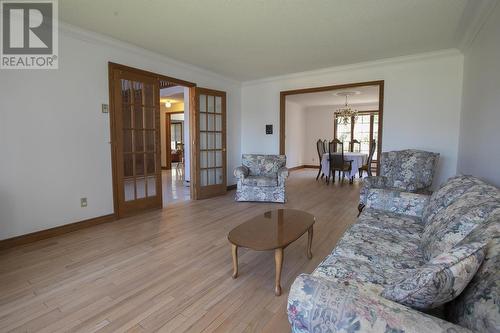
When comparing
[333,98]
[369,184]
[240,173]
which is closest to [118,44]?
[240,173]

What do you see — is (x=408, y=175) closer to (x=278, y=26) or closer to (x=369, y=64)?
(x=369, y=64)

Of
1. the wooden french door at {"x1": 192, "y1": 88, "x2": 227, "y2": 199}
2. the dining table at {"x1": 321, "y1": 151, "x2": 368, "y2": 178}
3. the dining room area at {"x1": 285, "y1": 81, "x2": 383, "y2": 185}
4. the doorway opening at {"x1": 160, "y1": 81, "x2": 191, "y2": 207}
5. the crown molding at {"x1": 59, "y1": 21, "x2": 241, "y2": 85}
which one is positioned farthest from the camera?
the dining room area at {"x1": 285, "y1": 81, "x2": 383, "y2": 185}

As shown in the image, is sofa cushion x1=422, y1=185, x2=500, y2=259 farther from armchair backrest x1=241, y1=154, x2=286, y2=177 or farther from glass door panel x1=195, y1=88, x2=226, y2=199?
glass door panel x1=195, y1=88, x2=226, y2=199

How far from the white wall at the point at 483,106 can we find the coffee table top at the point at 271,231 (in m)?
1.72

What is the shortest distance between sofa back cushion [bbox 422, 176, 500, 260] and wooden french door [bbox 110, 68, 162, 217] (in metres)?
3.76

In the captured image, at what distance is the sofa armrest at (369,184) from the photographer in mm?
3669

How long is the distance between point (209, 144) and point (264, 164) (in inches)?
48.3

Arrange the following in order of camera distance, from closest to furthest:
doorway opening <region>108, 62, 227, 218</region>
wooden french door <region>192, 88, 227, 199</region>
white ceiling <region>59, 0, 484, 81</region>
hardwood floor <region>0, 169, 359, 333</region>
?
hardwood floor <region>0, 169, 359, 333</region>, white ceiling <region>59, 0, 484, 81</region>, doorway opening <region>108, 62, 227, 218</region>, wooden french door <region>192, 88, 227, 199</region>

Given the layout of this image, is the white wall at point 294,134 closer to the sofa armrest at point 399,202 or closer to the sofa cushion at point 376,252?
the sofa armrest at point 399,202

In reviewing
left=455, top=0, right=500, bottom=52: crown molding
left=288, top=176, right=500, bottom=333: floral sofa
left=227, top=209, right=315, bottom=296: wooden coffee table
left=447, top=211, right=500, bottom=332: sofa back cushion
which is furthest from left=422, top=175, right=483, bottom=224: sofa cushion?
left=455, top=0, right=500, bottom=52: crown molding

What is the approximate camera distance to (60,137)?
10.8 ft

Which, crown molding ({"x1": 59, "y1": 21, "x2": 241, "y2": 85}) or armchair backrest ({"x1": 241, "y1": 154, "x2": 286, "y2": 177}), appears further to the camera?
armchair backrest ({"x1": 241, "y1": 154, "x2": 286, "y2": 177})

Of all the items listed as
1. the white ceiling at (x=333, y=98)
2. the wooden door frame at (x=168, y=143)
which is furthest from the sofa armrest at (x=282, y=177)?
the wooden door frame at (x=168, y=143)

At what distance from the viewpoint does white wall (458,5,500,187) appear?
7.99 feet
